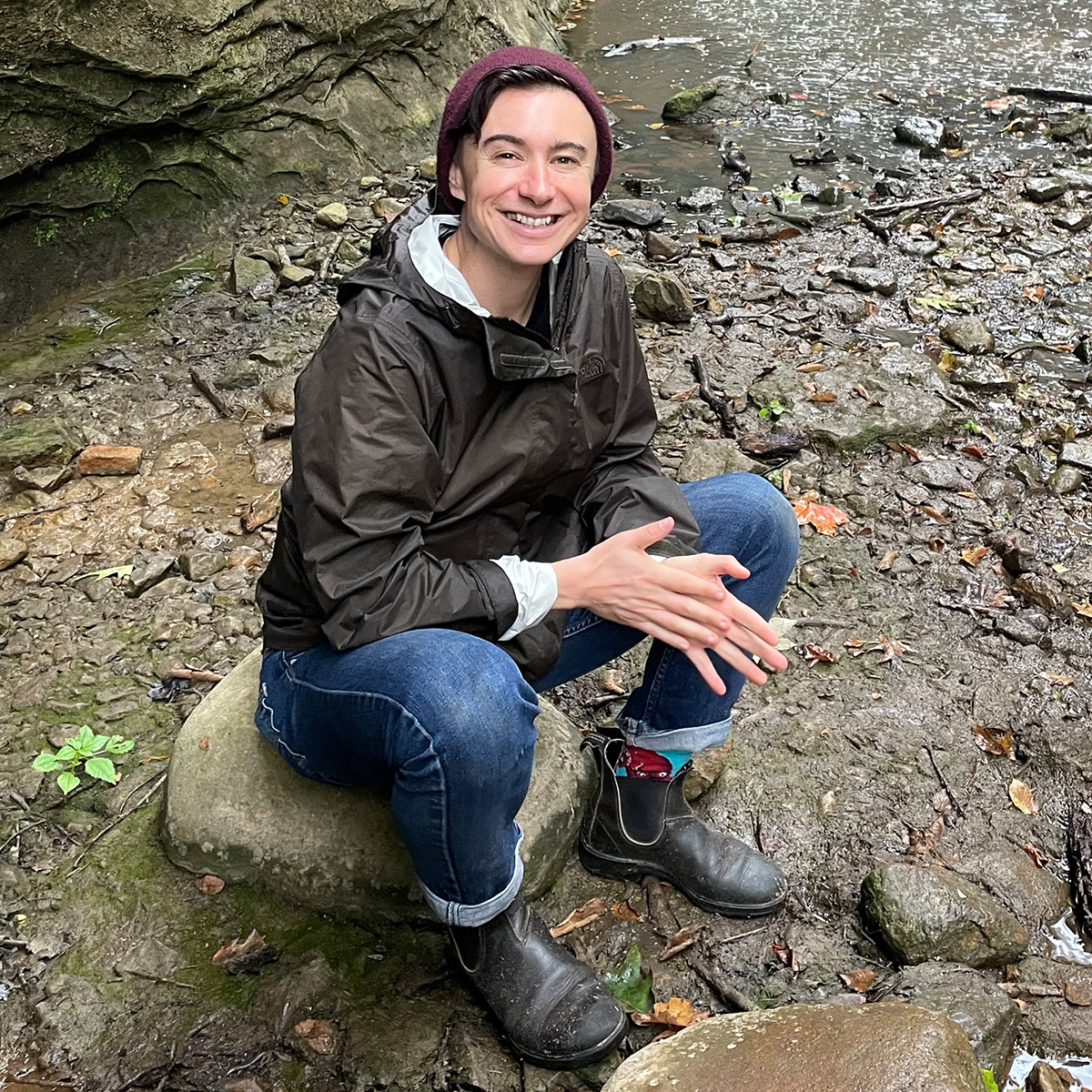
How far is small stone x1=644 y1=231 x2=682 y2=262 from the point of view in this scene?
6305 millimetres

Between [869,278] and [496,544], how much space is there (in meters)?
4.26

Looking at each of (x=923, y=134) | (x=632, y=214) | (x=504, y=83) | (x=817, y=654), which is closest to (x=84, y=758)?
(x=504, y=83)

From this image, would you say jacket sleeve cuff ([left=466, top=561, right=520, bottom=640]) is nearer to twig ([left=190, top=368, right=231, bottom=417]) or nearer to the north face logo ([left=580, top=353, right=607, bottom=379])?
the north face logo ([left=580, top=353, right=607, bottom=379])

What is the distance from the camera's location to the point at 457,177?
2.37 meters

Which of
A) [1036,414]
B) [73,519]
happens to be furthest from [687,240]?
[73,519]

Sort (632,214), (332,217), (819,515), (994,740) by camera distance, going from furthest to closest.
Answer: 1. (632,214)
2. (332,217)
3. (819,515)
4. (994,740)

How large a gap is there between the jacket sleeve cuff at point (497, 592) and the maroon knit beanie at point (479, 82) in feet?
2.85

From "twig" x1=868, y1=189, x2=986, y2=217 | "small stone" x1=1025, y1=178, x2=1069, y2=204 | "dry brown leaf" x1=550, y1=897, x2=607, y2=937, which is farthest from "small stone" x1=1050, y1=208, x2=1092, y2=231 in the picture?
"dry brown leaf" x1=550, y1=897, x2=607, y2=937

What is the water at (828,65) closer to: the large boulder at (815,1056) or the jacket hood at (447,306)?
the jacket hood at (447,306)

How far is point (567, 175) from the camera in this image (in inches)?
91.4

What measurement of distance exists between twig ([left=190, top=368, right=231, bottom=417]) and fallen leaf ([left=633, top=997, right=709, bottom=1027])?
3.34 meters

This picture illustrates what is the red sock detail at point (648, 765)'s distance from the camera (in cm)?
271

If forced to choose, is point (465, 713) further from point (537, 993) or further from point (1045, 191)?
point (1045, 191)

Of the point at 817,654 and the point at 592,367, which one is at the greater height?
the point at 592,367
